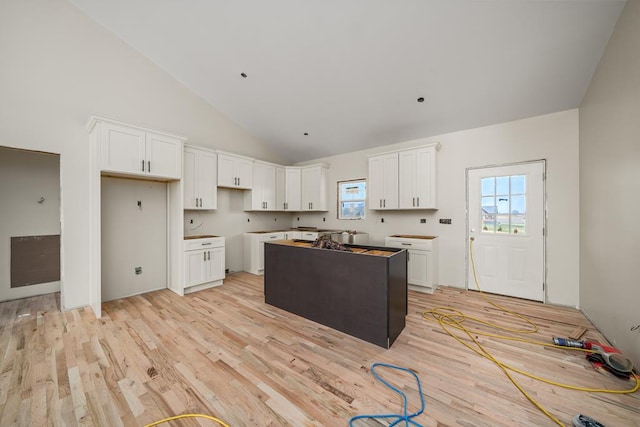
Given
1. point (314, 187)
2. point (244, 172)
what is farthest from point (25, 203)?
point (314, 187)

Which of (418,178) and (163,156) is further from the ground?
(163,156)

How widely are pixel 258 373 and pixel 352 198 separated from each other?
3.99 meters

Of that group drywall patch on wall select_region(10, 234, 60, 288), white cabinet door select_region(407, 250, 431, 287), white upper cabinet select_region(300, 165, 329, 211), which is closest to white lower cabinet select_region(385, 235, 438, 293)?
white cabinet door select_region(407, 250, 431, 287)

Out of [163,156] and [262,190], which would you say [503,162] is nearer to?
[262,190]

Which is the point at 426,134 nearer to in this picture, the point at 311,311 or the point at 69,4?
the point at 311,311

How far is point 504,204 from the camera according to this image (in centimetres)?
362

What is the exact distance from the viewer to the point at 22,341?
7.57 ft

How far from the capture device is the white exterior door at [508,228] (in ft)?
11.1

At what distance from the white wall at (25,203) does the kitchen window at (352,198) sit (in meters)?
4.98

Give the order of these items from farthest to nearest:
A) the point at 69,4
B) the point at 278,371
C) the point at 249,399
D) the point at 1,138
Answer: the point at 69,4
the point at 1,138
the point at 278,371
the point at 249,399

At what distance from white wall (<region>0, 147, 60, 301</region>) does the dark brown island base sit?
142 inches

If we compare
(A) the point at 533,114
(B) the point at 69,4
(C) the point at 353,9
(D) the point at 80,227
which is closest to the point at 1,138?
(D) the point at 80,227

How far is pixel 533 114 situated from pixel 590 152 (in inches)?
36.5

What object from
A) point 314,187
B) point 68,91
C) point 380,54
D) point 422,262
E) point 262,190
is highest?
point 380,54
